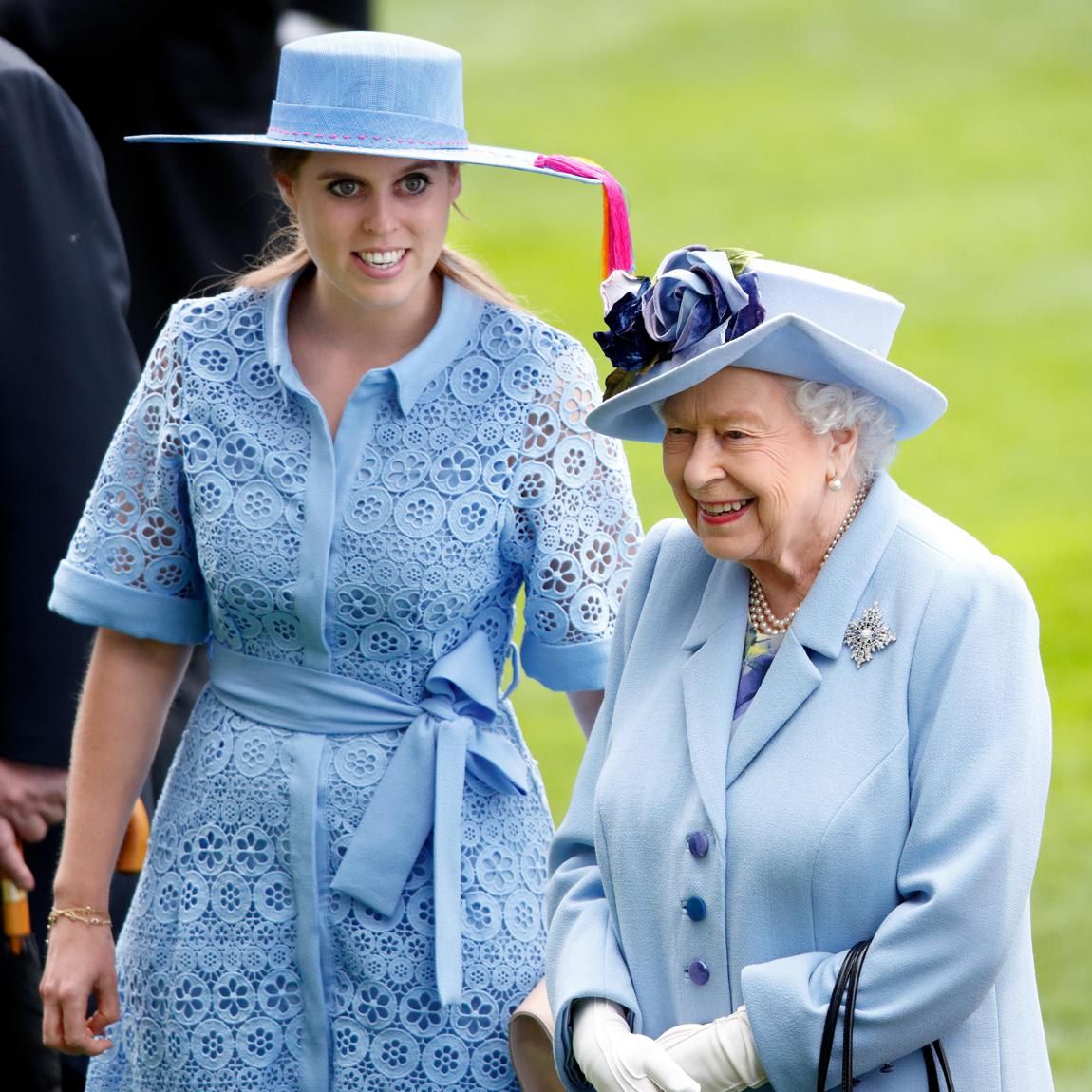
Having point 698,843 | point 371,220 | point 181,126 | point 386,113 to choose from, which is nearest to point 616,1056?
point 698,843

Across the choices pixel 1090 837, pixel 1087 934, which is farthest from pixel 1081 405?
pixel 1087 934

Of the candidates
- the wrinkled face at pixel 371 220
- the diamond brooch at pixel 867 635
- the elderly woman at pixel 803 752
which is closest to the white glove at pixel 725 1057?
the elderly woman at pixel 803 752

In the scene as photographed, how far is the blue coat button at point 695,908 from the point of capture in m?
2.85

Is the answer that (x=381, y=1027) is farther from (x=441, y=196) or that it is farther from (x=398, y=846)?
(x=441, y=196)

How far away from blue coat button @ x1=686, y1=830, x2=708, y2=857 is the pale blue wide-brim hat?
971mm

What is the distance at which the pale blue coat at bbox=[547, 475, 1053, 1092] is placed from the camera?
269 cm

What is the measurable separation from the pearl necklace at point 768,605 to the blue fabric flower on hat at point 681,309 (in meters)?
0.30

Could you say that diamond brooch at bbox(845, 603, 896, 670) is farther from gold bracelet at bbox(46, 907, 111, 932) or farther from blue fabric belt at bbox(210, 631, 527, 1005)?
gold bracelet at bbox(46, 907, 111, 932)

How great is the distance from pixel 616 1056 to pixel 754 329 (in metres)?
0.93

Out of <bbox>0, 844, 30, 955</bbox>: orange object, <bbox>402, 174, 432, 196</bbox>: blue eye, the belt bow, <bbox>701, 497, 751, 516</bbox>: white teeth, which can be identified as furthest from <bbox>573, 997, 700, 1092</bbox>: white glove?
<bbox>0, 844, 30, 955</bbox>: orange object

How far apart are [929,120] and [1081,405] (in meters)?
6.62

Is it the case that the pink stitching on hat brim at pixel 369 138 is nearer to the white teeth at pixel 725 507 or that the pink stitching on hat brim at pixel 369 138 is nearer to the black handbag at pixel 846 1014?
the white teeth at pixel 725 507

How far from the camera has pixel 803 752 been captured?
281 cm

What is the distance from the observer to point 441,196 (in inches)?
132
